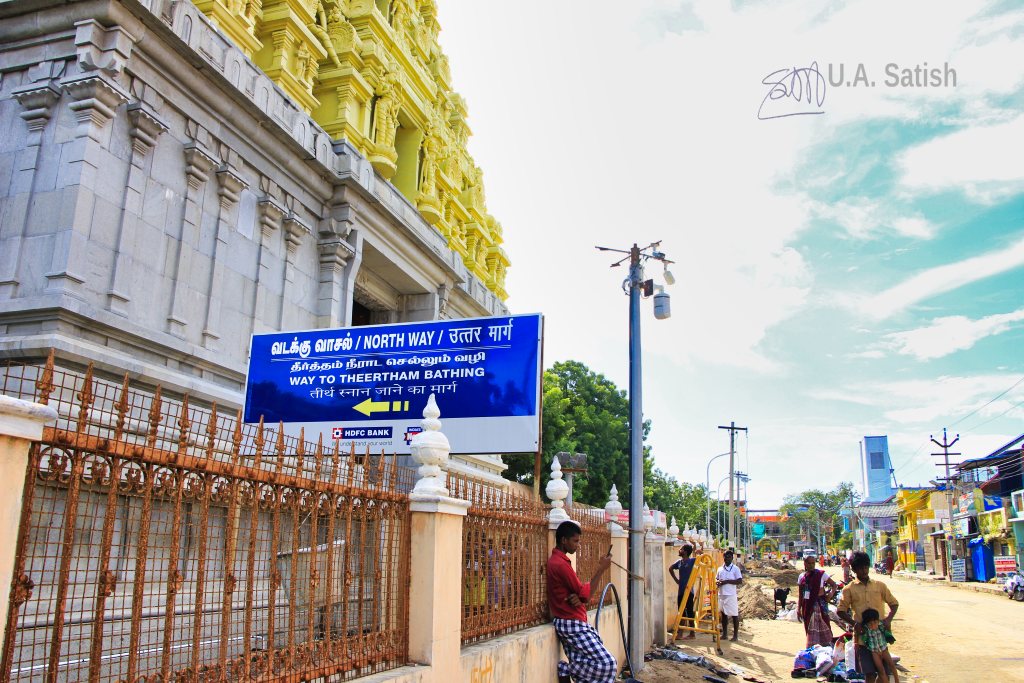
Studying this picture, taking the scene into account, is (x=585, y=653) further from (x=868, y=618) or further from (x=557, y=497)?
(x=868, y=618)

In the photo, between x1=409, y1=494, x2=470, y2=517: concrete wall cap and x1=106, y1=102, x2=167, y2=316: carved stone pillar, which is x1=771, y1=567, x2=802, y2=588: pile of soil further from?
x1=409, y1=494, x2=470, y2=517: concrete wall cap

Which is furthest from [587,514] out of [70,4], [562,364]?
[562,364]

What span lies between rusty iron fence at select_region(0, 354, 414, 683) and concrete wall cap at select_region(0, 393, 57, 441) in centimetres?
9

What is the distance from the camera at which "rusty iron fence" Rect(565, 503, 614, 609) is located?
897 centimetres

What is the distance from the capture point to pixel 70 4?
30.2 feet

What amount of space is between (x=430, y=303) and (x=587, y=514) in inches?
363

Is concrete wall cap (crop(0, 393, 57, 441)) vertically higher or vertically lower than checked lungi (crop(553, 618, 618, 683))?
higher

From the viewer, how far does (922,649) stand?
43.5ft

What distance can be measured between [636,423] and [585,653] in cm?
386

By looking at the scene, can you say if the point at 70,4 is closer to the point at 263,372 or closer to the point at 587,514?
the point at 263,372

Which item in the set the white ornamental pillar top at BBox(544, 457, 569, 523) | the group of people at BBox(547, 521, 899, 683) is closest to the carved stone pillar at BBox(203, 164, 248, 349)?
the white ornamental pillar top at BBox(544, 457, 569, 523)

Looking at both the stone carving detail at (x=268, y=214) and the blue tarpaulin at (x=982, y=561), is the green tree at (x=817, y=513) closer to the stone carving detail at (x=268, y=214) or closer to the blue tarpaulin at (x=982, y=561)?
the blue tarpaulin at (x=982, y=561)

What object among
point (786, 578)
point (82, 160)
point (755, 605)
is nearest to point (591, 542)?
point (82, 160)

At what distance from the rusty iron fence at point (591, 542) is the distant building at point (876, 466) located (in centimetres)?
14754
